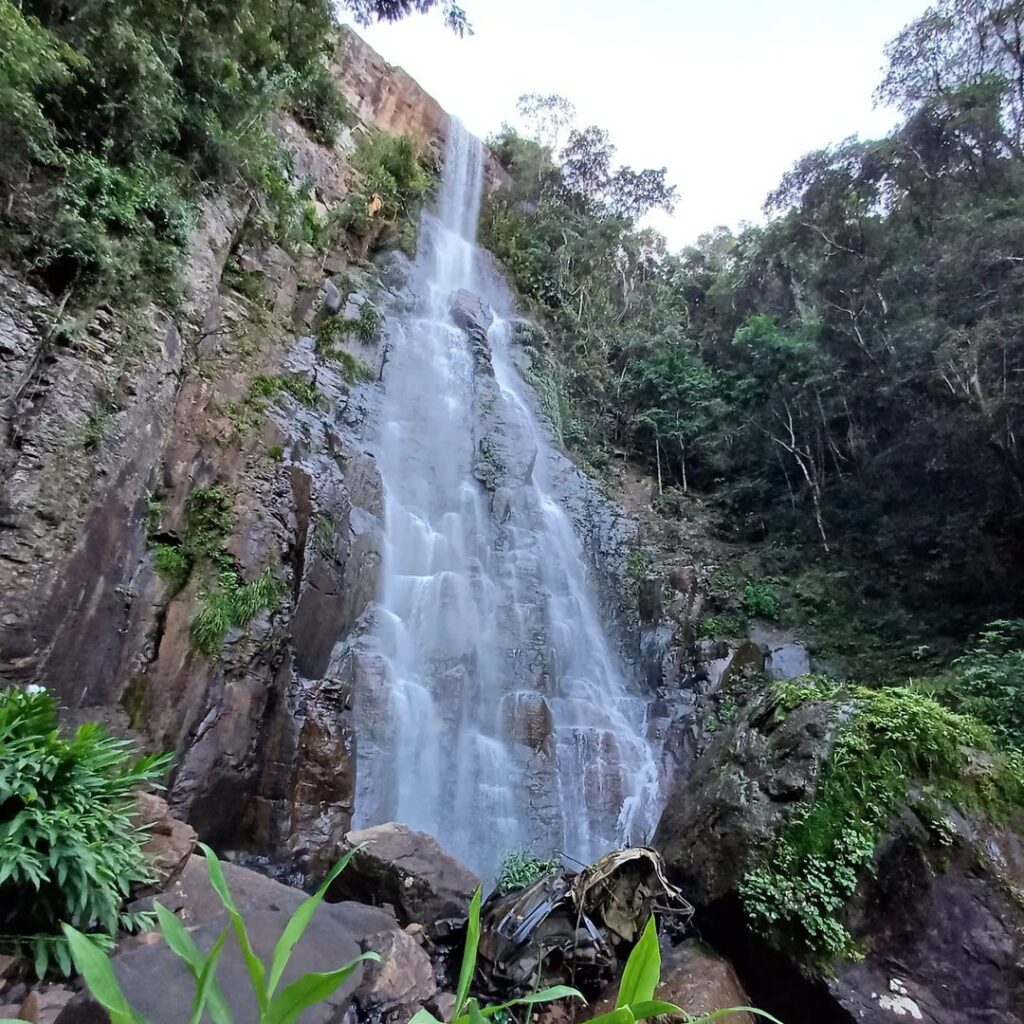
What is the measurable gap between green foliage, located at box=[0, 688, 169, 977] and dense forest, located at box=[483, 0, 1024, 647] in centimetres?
1179

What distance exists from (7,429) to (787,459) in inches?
573

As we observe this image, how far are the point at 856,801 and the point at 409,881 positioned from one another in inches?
134

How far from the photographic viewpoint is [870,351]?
1318cm

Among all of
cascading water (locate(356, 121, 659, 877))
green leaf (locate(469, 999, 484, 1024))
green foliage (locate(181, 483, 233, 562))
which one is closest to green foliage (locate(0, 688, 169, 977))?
green leaf (locate(469, 999, 484, 1024))

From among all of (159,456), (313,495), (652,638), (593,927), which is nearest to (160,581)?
(159,456)

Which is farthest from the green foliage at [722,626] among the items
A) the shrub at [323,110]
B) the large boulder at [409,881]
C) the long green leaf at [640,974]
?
the shrub at [323,110]

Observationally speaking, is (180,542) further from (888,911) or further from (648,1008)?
(888,911)

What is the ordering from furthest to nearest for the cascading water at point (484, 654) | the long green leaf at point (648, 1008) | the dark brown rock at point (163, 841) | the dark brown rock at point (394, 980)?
the cascading water at point (484, 654) < the dark brown rock at point (163, 841) < the dark brown rock at point (394, 980) < the long green leaf at point (648, 1008)

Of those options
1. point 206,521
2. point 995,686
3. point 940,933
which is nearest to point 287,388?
point 206,521

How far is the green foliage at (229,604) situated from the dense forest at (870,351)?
1016 cm

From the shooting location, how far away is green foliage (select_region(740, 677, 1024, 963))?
4.17 m

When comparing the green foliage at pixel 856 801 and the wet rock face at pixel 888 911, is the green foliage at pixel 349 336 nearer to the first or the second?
the wet rock face at pixel 888 911

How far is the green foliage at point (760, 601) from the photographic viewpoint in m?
12.2

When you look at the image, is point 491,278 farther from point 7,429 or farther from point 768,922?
point 768,922
